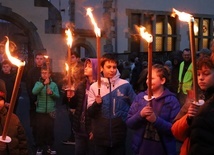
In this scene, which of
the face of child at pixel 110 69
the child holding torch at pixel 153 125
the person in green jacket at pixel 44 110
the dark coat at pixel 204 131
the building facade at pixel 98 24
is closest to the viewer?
the dark coat at pixel 204 131

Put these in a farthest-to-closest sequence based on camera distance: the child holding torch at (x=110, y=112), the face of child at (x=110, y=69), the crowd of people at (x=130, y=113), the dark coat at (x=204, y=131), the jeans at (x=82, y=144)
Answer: the jeans at (x=82, y=144) < the face of child at (x=110, y=69) < the child holding torch at (x=110, y=112) < the crowd of people at (x=130, y=113) < the dark coat at (x=204, y=131)

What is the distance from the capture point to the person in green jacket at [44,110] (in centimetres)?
665

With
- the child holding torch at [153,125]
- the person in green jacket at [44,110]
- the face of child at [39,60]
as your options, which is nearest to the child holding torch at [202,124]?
the child holding torch at [153,125]

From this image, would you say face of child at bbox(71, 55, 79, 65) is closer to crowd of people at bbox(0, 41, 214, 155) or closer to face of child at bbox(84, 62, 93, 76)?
crowd of people at bbox(0, 41, 214, 155)

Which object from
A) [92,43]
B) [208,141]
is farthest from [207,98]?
[92,43]

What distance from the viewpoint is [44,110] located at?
671cm

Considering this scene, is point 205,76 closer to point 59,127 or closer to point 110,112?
point 110,112

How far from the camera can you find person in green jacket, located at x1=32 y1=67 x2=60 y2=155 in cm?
665

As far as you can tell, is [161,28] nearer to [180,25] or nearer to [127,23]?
[180,25]

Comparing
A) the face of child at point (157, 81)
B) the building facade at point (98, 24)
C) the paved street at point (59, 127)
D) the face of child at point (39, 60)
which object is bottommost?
the paved street at point (59, 127)

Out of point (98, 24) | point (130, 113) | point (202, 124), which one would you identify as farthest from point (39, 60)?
point (98, 24)

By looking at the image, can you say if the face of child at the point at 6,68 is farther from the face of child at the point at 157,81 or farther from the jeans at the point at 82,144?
the face of child at the point at 157,81

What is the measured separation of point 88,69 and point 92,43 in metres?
12.6

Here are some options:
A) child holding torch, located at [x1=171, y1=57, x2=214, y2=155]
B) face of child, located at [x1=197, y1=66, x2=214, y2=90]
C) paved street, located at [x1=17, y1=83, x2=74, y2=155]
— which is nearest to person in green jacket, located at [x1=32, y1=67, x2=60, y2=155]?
paved street, located at [x1=17, y1=83, x2=74, y2=155]
